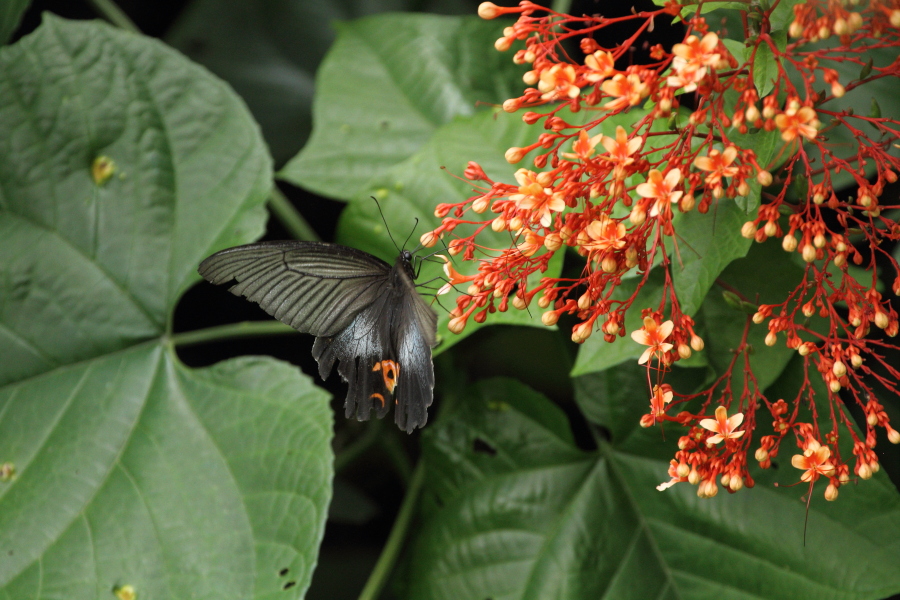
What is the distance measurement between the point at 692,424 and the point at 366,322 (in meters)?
0.52

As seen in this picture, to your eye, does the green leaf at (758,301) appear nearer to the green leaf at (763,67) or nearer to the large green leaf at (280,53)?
the green leaf at (763,67)

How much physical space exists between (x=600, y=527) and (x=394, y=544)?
405 mm

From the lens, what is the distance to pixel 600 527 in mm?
1250

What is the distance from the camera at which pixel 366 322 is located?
44.2 inches

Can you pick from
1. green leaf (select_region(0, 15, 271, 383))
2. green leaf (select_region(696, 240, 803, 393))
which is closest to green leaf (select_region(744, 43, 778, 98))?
green leaf (select_region(696, 240, 803, 393))

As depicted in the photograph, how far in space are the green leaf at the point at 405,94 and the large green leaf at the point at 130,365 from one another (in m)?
0.21

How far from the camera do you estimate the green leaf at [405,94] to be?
1537 mm

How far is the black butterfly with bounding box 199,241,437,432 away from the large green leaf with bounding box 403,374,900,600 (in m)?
0.34

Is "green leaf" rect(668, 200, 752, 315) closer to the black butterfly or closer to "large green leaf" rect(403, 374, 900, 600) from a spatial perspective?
the black butterfly

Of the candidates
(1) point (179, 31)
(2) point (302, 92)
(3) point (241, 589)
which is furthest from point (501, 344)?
(1) point (179, 31)

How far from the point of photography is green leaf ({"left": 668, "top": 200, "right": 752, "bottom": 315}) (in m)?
0.82

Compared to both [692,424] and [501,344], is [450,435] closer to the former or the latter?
[501,344]

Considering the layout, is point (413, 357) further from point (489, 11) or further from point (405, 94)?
point (405, 94)

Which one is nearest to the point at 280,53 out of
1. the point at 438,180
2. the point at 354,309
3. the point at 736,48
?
the point at 438,180
